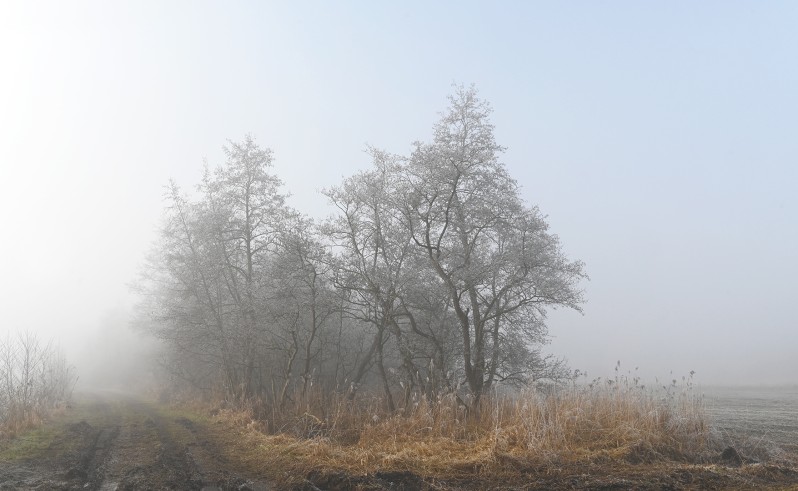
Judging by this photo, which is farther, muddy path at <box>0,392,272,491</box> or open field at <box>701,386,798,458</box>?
open field at <box>701,386,798,458</box>

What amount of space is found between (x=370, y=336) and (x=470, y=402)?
9.55 meters

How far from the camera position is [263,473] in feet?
26.2

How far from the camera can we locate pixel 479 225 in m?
13.9

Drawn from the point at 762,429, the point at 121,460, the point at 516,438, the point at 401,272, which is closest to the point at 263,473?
the point at 121,460

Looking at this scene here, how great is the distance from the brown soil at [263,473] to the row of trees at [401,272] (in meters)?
4.93

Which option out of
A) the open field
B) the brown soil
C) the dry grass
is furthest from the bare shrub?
the open field

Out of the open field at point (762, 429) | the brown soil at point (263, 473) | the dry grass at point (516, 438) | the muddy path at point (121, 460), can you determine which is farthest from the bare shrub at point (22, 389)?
the open field at point (762, 429)

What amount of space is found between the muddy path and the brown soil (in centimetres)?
2

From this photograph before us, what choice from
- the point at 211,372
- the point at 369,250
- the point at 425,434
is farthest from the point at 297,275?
the point at 211,372

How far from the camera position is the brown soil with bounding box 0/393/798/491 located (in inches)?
251

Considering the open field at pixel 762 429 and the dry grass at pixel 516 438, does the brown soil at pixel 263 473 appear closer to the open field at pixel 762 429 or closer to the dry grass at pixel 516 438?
the dry grass at pixel 516 438

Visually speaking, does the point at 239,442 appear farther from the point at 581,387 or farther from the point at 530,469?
Result: the point at 581,387

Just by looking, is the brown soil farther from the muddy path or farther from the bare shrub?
the bare shrub

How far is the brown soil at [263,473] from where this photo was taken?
6.37 metres
